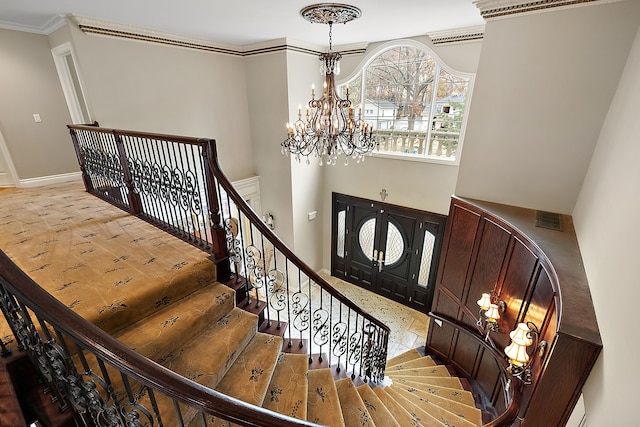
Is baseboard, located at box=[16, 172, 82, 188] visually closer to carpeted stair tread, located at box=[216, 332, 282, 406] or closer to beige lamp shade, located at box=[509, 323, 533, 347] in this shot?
carpeted stair tread, located at box=[216, 332, 282, 406]

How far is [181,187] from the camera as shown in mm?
2482

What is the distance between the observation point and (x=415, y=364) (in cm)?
438

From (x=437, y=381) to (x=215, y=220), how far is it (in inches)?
140

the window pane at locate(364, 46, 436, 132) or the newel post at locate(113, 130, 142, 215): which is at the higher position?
the window pane at locate(364, 46, 436, 132)

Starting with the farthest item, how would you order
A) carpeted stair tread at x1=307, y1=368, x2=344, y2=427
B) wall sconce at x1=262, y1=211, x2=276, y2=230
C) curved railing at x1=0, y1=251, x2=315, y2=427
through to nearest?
wall sconce at x1=262, y1=211, x2=276, y2=230
carpeted stair tread at x1=307, y1=368, x2=344, y2=427
curved railing at x1=0, y1=251, x2=315, y2=427

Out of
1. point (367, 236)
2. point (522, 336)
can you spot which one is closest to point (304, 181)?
point (367, 236)

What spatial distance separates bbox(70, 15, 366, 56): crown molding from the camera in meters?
3.60

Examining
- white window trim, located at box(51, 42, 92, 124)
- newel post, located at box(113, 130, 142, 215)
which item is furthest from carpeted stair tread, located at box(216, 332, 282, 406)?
white window trim, located at box(51, 42, 92, 124)

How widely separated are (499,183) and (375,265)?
360cm

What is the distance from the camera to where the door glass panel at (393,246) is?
605 centimetres

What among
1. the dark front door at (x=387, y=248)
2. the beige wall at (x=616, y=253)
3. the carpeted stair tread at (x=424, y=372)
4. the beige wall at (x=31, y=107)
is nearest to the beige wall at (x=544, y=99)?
the beige wall at (x=616, y=253)

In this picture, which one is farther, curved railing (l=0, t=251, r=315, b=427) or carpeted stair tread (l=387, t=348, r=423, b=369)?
carpeted stair tread (l=387, t=348, r=423, b=369)

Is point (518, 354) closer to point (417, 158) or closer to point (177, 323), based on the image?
point (177, 323)

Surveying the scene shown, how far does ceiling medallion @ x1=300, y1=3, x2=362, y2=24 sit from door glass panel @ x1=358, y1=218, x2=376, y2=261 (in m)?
3.86
